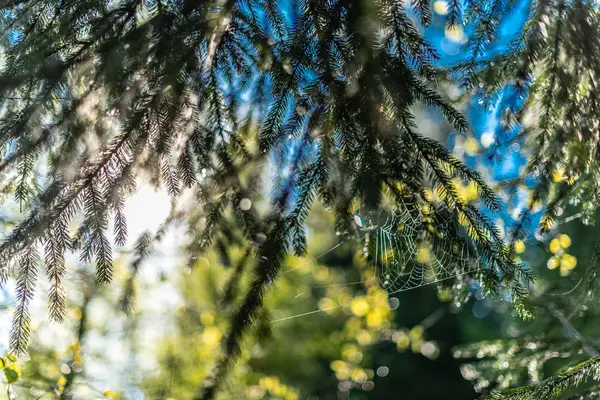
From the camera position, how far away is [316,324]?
28.5 ft

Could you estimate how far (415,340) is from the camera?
8266mm

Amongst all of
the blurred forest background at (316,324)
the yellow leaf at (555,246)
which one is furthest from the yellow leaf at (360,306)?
the yellow leaf at (555,246)

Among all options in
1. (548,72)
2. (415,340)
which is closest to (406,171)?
(548,72)

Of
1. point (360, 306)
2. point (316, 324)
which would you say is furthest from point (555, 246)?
point (316, 324)

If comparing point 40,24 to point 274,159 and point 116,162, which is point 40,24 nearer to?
point 116,162

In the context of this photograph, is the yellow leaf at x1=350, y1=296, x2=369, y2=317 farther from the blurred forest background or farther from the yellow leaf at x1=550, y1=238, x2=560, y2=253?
the yellow leaf at x1=550, y1=238, x2=560, y2=253

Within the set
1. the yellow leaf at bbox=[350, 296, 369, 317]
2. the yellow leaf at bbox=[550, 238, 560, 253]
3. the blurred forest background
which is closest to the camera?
the blurred forest background

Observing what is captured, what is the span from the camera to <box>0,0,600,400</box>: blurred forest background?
1763mm

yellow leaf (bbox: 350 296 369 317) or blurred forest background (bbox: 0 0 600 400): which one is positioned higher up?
yellow leaf (bbox: 350 296 369 317)

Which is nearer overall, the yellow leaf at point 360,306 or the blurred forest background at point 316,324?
the blurred forest background at point 316,324

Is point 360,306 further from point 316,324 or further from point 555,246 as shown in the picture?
point 555,246

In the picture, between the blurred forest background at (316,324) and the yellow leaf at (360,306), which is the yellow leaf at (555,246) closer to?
the blurred forest background at (316,324)

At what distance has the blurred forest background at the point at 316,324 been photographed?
5.78 ft

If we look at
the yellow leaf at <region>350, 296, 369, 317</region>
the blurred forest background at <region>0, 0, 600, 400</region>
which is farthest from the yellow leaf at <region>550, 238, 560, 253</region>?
the yellow leaf at <region>350, 296, 369, 317</region>
